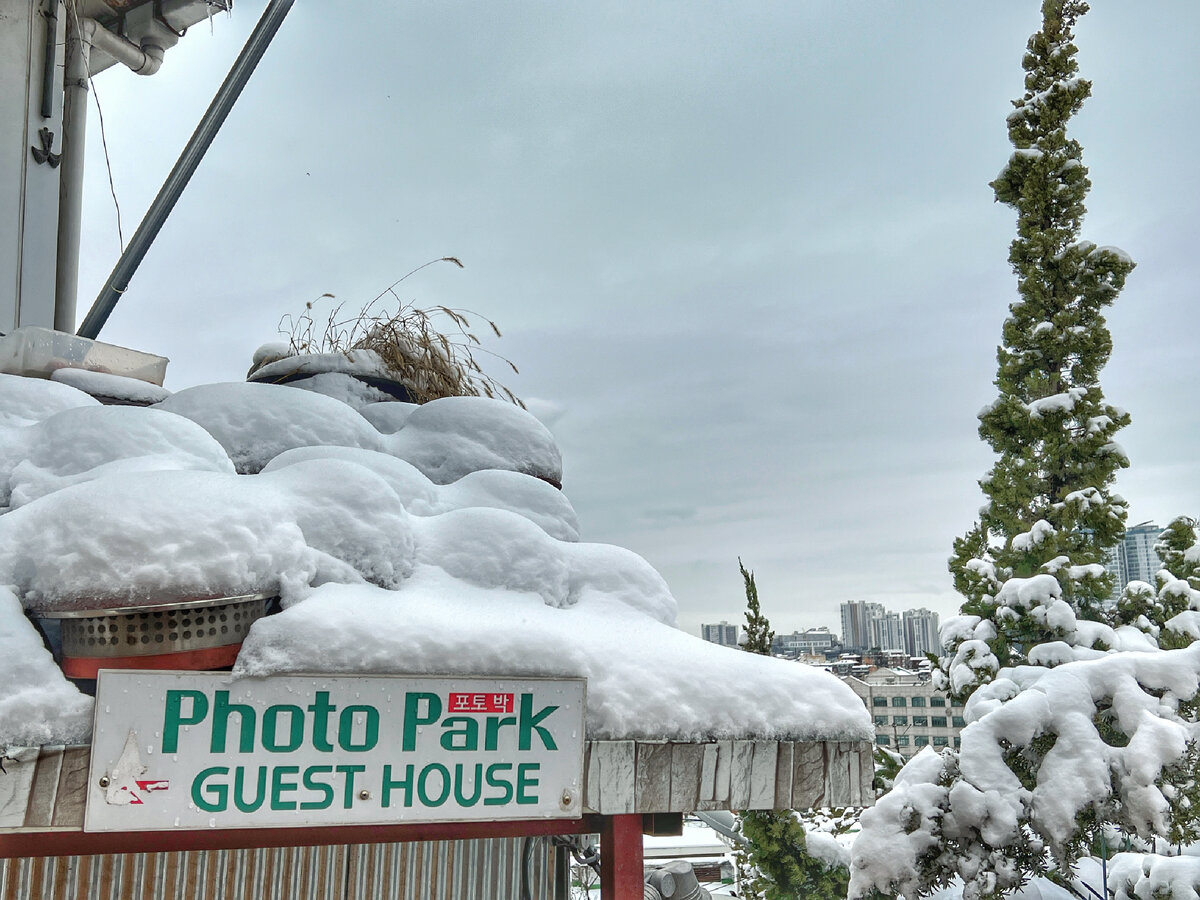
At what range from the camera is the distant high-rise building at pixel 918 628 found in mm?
101500

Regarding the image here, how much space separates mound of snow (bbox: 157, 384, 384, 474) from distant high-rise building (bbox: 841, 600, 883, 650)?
112394 mm

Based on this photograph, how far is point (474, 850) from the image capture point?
3.19m

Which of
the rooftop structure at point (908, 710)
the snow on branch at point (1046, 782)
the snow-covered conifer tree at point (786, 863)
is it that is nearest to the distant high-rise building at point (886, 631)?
the rooftop structure at point (908, 710)

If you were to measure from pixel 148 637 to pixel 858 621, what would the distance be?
117 metres

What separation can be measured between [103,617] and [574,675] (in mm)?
1125

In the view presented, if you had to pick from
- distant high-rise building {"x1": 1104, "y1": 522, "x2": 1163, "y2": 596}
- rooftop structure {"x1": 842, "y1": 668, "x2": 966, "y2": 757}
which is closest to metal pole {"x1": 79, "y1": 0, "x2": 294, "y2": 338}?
distant high-rise building {"x1": 1104, "y1": 522, "x2": 1163, "y2": 596}

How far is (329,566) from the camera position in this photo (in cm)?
253

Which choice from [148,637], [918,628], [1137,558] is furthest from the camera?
[918,628]

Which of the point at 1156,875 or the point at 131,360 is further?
the point at 1156,875

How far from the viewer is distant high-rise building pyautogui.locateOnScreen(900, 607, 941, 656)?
102 m

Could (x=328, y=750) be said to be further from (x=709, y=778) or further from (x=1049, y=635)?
(x=1049, y=635)

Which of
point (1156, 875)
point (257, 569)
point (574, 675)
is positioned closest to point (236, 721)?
point (257, 569)

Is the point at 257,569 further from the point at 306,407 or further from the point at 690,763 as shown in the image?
the point at 306,407

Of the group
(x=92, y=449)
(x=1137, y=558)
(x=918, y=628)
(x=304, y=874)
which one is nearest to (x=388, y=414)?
(x=92, y=449)
